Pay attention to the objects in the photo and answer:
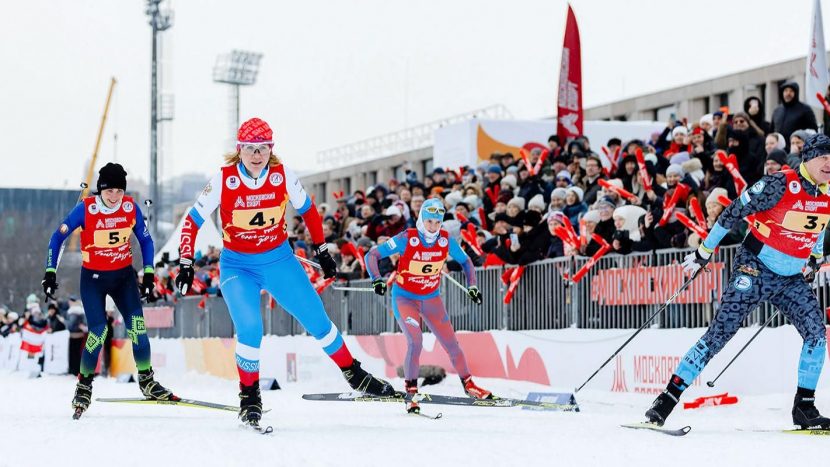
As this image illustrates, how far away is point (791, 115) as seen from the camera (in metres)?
13.6

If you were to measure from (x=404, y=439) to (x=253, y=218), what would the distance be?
2029 millimetres

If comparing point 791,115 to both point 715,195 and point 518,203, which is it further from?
point 518,203

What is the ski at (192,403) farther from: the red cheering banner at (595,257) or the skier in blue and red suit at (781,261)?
the red cheering banner at (595,257)

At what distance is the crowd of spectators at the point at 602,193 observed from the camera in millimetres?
13047

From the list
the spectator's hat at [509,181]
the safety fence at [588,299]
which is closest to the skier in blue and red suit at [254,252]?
the safety fence at [588,299]

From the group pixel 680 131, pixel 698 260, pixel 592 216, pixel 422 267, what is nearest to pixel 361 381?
pixel 698 260

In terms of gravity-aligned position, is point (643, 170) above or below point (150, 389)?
above

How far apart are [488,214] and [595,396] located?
16.0ft

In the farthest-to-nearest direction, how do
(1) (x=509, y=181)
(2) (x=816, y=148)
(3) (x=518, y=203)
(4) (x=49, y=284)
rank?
(1) (x=509, y=181) < (3) (x=518, y=203) < (4) (x=49, y=284) < (2) (x=816, y=148)

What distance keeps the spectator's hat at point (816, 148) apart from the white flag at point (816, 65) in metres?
6.69

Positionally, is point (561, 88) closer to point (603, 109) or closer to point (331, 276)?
point (331, 276)

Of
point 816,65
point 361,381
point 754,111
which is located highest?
point 816,65

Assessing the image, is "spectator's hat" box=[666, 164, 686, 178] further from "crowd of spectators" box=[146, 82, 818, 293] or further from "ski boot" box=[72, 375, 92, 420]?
"ski boot" box=[72, 375, 92, 420]

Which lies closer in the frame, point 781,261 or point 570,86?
point 781,261
